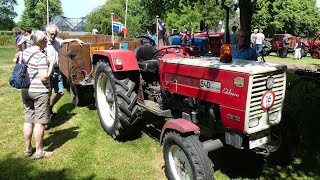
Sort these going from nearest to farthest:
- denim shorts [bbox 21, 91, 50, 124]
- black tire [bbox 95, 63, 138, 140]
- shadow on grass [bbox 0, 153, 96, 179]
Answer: shadow on grass [bbox 0, 153, 96, 179]
denim shorts [bbox 21, 91, 50, 124]
black tire [bbox 95, 63, 138, 140]

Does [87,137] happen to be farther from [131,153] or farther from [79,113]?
[79,113]

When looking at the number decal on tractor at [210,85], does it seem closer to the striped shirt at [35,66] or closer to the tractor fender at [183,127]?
the tractor fender at [183,127]

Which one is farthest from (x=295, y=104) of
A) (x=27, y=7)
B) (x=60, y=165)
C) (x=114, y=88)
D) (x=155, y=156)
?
(x=27, y=7)

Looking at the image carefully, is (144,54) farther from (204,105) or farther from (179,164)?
(179,164)

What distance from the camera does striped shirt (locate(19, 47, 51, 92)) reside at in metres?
4.08

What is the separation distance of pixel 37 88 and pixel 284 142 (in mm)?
3332

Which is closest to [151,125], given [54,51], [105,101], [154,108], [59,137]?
[105,101]

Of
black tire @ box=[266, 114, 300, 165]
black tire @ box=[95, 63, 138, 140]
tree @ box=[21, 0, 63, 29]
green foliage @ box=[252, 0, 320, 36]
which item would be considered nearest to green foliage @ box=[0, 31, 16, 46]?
green foliage @ box=[252, 0, 320, 36]

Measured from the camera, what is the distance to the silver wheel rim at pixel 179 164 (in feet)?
11.3

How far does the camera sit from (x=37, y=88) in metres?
4.14

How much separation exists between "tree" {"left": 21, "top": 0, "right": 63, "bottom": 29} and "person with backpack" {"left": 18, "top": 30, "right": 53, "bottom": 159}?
2429 inches

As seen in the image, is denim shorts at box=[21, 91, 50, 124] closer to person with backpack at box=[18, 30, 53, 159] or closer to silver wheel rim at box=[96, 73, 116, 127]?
person with backpack at box=[18, 30, 53, 159]

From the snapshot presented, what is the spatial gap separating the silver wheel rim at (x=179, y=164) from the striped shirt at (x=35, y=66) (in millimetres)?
1949

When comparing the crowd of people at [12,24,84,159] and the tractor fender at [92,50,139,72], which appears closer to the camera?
the crowd of people at [12,24,84,159]
